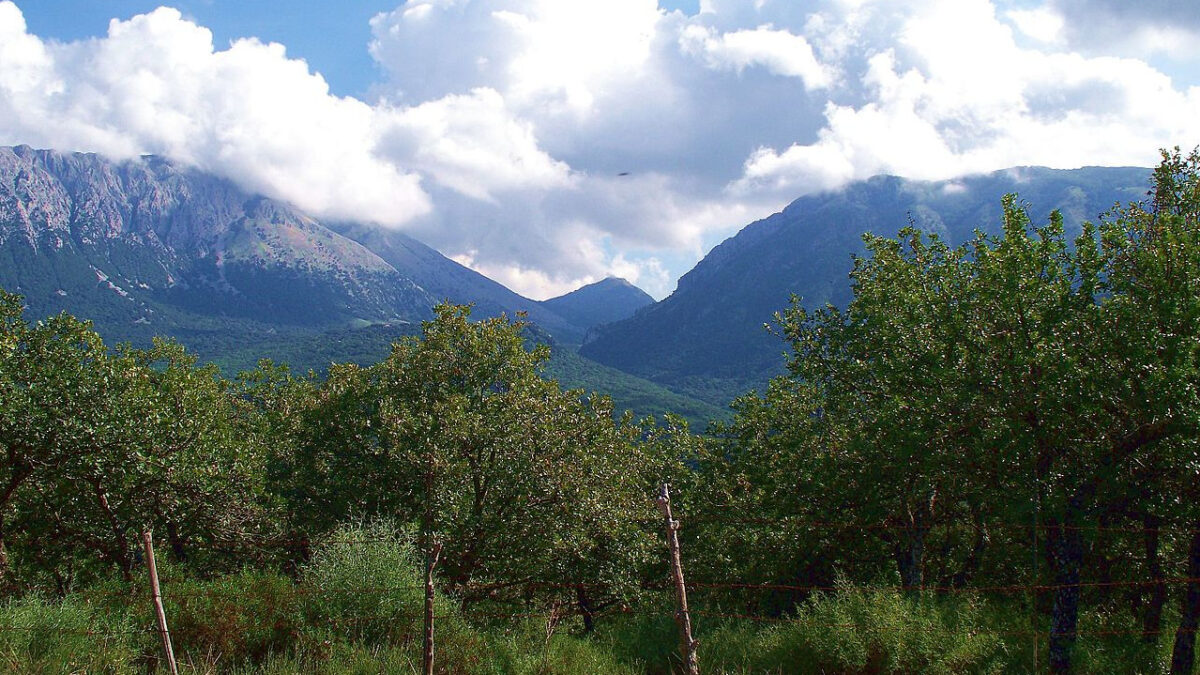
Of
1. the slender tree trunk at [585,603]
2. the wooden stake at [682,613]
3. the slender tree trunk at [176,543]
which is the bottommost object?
the slender tree trunk at [585,603]

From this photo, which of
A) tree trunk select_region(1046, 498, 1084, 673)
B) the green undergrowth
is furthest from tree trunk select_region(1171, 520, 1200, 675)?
tree trunk select_region(1046, 498, 1084, 673)

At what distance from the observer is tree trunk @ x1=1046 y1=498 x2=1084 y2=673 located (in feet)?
47.3

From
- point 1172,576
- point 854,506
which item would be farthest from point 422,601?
point 1172,576

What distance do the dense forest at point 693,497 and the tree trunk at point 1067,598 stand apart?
2.5 inches

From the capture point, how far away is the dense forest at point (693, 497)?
13.5 metres

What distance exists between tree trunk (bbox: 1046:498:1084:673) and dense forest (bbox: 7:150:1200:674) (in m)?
0.06

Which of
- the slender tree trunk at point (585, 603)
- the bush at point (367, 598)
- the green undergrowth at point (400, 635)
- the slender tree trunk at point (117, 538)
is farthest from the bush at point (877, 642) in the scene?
the slender tree trunk at point (117, 538)

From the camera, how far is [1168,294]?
1318 centimetres

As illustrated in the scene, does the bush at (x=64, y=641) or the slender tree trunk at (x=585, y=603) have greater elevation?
the bush at (x=64, y=641)

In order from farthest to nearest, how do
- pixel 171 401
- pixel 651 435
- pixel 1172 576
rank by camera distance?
1. pixel 651 435
2. pixel 171 401
3. pixel 1172 576

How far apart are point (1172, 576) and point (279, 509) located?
25.4 meters

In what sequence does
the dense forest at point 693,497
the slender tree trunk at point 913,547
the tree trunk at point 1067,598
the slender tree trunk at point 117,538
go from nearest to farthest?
1. the dense forest at point 693,497
2. the tree trunk at point 1067,598
3. the slender tree trunk at point 117,538
4. the slender tree trunk at point 913,547

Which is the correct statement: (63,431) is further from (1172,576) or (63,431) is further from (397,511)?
(1172,576)

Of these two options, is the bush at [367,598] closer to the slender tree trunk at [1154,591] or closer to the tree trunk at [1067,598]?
the tree trunk at [1067,598]
